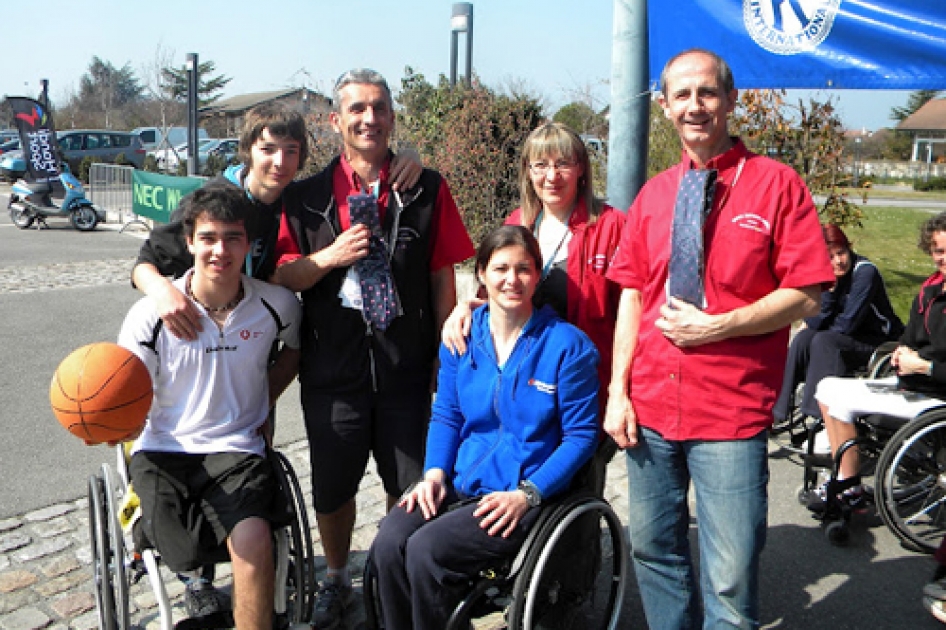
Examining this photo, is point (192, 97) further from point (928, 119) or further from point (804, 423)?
point (928, 119)

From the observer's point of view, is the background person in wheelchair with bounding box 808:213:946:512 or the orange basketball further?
the background person in wheelchair with bounding box 808:213:946:512

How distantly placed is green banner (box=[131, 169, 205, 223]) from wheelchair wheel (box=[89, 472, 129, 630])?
10.7 metres

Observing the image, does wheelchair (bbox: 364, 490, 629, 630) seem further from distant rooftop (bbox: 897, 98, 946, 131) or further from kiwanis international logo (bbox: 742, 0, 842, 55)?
distant rooftop (bbox: 897, 98, 946, 131)

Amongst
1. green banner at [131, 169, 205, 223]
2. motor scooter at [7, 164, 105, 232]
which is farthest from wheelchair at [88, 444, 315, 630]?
motor scooter at [7, 164, 105, 232]

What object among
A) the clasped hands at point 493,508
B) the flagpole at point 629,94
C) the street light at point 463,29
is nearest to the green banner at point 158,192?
the street light at point 463,29

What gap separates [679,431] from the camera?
256cm

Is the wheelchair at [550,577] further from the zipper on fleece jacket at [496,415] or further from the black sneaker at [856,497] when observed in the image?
the black sneaker at [856,497]

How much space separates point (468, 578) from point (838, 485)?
2265mm

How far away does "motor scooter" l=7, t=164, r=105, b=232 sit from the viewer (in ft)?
55.3

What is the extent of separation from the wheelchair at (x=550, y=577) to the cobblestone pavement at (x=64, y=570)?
564 millimetres

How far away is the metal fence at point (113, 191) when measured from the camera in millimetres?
18906

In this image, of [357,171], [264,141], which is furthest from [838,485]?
[264,141]

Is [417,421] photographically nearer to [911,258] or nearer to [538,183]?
[538,183]

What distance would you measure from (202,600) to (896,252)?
12.4m
